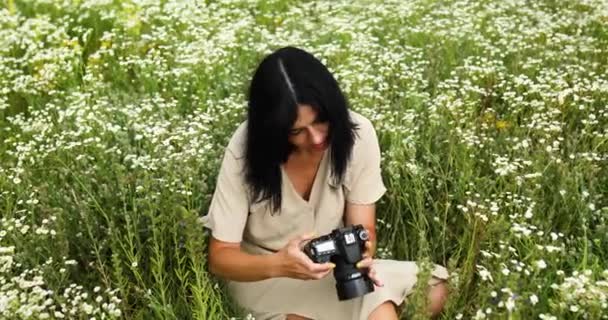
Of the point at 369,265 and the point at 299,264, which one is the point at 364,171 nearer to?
the point at 369,265

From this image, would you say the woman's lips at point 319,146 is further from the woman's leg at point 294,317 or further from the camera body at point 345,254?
the woman's leg at point 294,317

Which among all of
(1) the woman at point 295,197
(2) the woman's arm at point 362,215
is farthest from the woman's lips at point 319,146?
(2) the woman's arm at point 362,215

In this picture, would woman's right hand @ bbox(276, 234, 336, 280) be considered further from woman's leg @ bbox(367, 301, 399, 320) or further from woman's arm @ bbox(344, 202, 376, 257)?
woman's arm @ bbox(344, 202, 376, 257)

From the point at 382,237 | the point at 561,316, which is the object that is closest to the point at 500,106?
the point at 382,237

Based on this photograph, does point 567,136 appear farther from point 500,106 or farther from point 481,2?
point 481,2

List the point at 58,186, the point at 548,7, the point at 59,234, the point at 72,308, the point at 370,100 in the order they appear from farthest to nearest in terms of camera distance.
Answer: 1. the point at 548,7
2. the point at 370,100
3. the point at 58,186
4. the point at 59,234
5. the point at 72,308

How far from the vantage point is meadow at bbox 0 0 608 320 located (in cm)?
268

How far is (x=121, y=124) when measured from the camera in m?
3.87

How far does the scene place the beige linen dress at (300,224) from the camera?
2660mm

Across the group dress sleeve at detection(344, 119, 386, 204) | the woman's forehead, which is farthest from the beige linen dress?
the woman's forehead

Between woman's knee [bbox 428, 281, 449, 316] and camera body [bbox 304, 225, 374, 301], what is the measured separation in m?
0.32

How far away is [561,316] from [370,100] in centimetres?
174

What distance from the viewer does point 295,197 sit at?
107 inches

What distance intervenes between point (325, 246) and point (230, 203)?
0.43m
